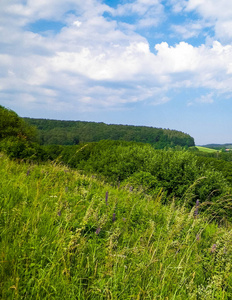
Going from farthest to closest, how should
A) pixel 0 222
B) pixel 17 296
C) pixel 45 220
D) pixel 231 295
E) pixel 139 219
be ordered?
pixel 139 219 → pixel 45 220 → pixel 0 222 → pixel 231 295 → pixel 17 296

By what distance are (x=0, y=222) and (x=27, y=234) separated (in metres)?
0.41

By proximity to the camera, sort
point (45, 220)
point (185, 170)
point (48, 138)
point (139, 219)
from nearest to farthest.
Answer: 1. point (45, 220)
2. point (139, 219)
3. point (185, 170)
4. point (48, 138)

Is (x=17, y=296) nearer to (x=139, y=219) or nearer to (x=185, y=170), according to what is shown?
(x=139, y=219)

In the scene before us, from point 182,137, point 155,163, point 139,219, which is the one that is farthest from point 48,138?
point 139,219

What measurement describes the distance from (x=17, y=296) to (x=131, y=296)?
38.8 inches

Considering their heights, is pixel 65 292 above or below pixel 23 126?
below

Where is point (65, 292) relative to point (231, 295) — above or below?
above

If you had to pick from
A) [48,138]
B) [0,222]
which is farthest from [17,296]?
[48,138]

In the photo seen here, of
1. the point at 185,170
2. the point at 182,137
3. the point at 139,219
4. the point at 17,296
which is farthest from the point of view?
the point at 182,137

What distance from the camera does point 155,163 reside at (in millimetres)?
22766

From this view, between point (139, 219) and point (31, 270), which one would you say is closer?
point (31, 270)

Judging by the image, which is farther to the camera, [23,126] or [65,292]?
[23,126]

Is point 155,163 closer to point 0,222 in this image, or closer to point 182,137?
point 0,222

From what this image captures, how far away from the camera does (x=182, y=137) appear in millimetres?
161125
